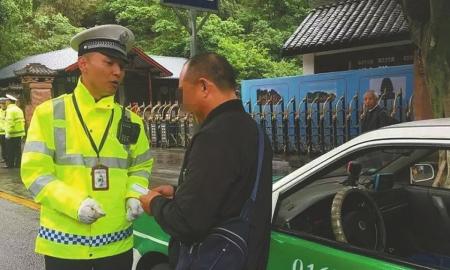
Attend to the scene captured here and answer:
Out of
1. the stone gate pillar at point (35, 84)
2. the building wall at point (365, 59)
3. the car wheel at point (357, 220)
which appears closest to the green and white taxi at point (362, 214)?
the car wheel at point (357, 220)

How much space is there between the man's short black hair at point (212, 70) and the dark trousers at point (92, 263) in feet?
3.31

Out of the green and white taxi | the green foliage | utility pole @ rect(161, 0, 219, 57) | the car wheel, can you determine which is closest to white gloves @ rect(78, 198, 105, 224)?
the green and white taxi

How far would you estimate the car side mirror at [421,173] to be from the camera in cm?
365

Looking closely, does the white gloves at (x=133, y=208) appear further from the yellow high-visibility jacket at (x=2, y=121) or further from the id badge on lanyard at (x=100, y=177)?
the yellow high-visibility jacket at (x=2, y=121)

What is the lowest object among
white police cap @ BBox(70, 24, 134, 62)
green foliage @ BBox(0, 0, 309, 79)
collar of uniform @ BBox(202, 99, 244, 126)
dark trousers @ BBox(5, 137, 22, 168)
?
dark trousers @ BBox(5, 137, 22, 168)

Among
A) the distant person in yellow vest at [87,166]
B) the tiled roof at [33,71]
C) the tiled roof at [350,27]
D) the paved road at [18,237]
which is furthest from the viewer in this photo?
the tiled roof at [33,71]

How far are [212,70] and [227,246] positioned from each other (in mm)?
644

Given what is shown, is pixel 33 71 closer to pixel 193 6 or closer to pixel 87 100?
pixel 193 6

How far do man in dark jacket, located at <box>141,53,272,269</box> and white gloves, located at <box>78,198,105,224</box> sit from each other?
29cm

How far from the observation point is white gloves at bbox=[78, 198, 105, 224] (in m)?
2.21

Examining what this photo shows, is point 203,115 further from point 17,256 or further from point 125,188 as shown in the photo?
point 17,256

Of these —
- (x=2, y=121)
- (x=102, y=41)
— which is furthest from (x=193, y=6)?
(x=2, y=121)

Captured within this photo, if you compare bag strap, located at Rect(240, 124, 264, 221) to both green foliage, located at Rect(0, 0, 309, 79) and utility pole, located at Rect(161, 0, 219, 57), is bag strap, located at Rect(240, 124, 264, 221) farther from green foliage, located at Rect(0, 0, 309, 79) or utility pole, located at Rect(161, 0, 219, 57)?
green foliage, located at Rect(0, 0, 309, 79)

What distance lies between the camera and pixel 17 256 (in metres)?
5.43
